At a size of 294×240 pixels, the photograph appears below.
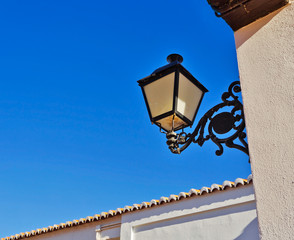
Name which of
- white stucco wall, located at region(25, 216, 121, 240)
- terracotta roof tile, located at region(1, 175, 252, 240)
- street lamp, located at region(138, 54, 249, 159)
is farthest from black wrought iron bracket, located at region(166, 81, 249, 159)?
white stucco wall, located at region(25, 216, 121, 240)

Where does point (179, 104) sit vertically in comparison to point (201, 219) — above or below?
below

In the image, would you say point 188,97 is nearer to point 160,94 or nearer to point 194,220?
point 160,94

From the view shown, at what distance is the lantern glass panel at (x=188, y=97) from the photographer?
238cm

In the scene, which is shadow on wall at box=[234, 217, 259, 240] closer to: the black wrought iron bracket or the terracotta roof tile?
the terracotta roof tile

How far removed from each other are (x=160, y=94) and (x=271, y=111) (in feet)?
2.74

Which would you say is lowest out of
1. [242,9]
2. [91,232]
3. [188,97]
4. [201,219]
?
[188,97]

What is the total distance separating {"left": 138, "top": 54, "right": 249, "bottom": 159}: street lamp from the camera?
7.11ft

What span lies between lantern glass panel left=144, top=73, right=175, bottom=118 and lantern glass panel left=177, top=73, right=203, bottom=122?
61 millimetres

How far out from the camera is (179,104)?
2365mm

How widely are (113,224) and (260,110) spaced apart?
300 inches

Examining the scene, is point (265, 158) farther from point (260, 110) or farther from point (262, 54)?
point (262, 54)

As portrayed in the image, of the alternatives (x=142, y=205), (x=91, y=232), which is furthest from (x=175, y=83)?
(x=91, y=232)

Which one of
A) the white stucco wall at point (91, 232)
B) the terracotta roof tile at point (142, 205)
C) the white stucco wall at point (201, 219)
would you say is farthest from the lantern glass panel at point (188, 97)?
the white stucco wall at point (91, 232)

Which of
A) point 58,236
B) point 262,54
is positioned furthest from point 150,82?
point 58,236
